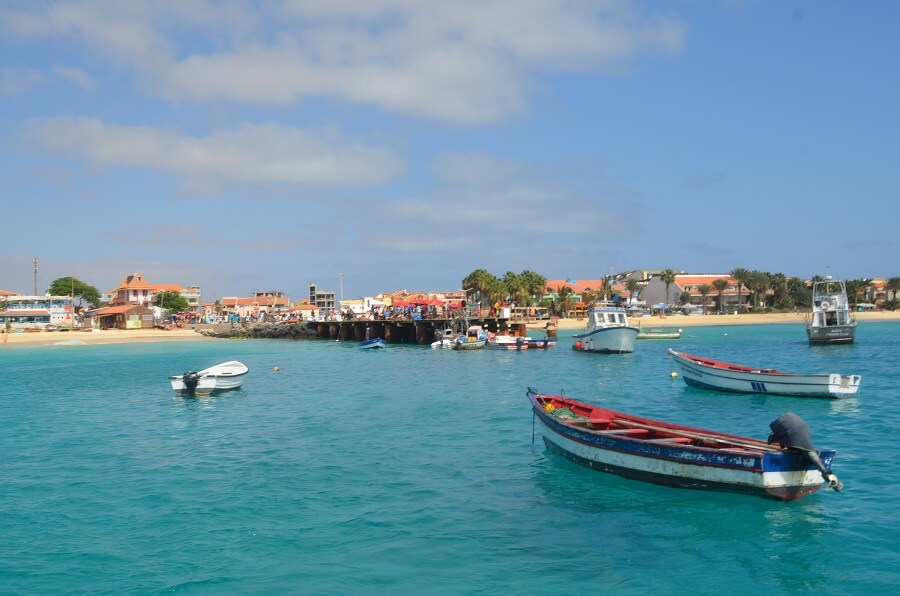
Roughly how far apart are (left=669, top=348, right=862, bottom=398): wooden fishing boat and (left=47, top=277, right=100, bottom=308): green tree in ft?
444

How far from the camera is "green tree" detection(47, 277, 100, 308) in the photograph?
14200 centimetres

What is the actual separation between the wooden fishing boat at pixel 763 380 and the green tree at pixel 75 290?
135m

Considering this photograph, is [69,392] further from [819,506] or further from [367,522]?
[819,506]

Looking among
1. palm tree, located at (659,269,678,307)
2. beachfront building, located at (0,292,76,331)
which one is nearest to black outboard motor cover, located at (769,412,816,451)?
palm tree, located at (659,269,678,307)

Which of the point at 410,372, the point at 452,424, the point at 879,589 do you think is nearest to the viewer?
the point at 879,589

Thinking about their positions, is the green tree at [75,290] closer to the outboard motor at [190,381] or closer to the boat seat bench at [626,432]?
the outboard motor at [190,381]

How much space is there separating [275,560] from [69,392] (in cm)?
3330

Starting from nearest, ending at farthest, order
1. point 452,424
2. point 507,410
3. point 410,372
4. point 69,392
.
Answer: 1. point 452,424
2. point 507,410
3. point 69,392
4. point 410,372

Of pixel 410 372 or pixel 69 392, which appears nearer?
pixel 69 392

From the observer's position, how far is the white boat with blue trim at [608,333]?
55125mm

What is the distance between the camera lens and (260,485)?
17.3 metres

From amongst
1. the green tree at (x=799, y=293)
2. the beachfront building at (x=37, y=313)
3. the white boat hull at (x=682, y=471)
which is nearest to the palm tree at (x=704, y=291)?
the green tree at (x=799, y=293)

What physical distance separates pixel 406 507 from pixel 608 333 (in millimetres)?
42436

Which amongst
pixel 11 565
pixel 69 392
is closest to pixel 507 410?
pixel 11 565
